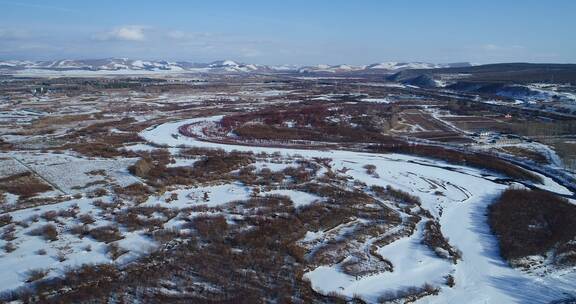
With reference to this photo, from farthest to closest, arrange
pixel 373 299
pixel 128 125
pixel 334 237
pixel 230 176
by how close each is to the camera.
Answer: pixel 128 125
pixel 230 176
pixel 334 237
pixel 373 299

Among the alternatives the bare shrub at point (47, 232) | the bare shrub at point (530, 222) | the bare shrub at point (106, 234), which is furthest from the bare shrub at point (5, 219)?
the bare shrub at point (530, 222)

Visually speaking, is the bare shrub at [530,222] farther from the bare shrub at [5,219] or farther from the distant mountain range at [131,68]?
the distant mountain range at [131,68]

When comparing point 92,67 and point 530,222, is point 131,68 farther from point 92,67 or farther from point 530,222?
point 530,222

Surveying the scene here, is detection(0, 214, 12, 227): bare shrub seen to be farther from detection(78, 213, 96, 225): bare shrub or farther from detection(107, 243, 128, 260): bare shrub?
detection(107, 243, 128, 260): bare shrub

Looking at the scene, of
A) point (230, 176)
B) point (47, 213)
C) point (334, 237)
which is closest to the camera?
point (334, 237)

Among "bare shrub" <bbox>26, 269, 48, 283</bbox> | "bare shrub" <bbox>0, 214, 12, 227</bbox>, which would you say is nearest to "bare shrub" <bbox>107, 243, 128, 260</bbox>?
"bare shrub" <bbox>26, 269, 48, 283</bbox>

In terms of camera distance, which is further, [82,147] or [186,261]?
[82,147]

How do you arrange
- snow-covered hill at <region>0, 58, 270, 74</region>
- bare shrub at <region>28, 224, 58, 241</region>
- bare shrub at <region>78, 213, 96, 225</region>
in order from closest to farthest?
bare shrub at <region>28, 224, 58, 241</region> < bare shrub at <region>78, 213, 96, 225</region> < snow-covered hill at <region>0, 58, 270, 74</region>

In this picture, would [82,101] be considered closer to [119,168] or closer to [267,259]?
[119,168]

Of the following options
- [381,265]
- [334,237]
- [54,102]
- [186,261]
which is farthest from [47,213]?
[54,102]
